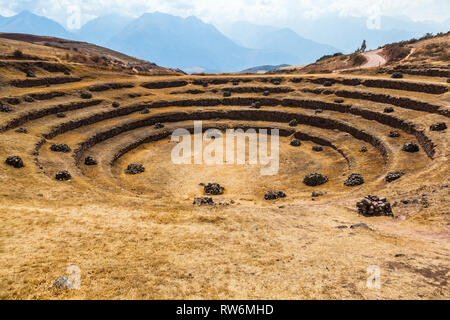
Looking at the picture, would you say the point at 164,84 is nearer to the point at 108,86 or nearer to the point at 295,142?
the point at 108,86

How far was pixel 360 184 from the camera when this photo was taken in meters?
31.7

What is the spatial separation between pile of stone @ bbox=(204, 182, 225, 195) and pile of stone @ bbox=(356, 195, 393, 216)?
59.0ft

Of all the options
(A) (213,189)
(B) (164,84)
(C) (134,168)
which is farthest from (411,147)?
(B) (164,84)

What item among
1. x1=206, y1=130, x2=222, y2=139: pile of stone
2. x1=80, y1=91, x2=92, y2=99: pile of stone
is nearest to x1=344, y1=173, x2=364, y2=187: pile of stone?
x1=206, y1=130, x2=222, y2=139: pile of stone

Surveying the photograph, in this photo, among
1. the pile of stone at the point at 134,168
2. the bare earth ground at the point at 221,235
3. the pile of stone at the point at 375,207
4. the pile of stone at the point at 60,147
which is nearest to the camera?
the bare earth ground at the point at 221,235

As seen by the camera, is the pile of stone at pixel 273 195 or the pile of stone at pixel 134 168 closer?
the pile of stone at pixel 273 195

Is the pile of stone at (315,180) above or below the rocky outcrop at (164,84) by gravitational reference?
below

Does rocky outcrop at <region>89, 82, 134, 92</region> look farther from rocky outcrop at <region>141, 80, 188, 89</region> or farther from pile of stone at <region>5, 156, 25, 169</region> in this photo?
pile of stone at <region>5, 156, 25, 169</region>

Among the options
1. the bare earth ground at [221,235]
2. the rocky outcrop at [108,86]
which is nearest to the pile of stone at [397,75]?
the bare earth ground at [221,235]

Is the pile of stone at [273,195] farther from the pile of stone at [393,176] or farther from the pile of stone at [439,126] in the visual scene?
the pile of stone at [439,126]

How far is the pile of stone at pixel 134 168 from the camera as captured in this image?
41.2m

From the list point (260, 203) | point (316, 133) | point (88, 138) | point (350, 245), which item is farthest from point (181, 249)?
point (316, 133)

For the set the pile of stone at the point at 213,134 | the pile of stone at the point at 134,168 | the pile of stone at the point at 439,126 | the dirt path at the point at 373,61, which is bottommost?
the pile of stone at the point at 134,168

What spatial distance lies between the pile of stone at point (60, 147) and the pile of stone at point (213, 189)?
74.2 ft
